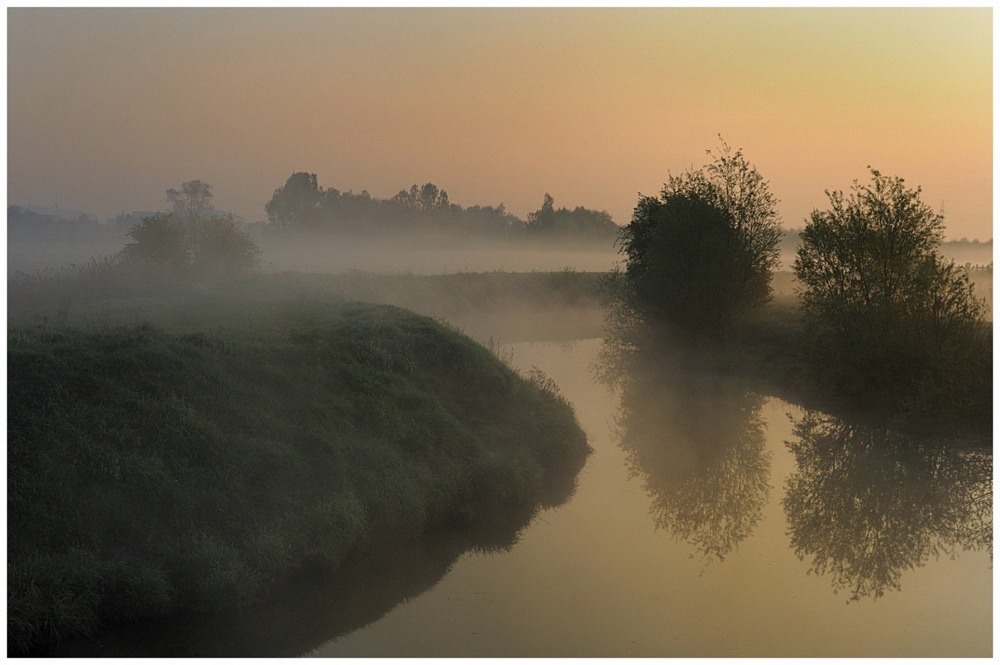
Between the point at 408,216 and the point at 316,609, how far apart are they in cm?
9770

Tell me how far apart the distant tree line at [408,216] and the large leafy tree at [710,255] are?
205ft

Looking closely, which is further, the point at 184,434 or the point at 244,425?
the point at 244,425

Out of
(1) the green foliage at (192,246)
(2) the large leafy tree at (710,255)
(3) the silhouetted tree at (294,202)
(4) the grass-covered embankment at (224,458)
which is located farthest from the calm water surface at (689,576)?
(3) the silhouetted tree at (294,202)

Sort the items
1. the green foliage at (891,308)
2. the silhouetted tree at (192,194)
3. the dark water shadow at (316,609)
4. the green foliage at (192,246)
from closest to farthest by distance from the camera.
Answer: the dark water shadow at (316,609) < the green foliage at (891,308) < the green foliage at (192,246) < the silhouetted tree at (192,194)

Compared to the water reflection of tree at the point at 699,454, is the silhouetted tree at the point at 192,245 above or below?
above

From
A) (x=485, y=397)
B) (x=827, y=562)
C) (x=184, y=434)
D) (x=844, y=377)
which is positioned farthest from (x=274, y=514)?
(x=844, y=377)

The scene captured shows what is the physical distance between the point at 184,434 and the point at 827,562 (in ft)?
40.0

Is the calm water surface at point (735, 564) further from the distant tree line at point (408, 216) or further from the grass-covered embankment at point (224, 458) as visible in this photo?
the distant tree line at point (408, 216)

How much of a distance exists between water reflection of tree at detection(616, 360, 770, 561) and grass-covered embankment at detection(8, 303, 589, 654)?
9.42 feet

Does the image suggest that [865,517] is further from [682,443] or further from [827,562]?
[682,443]

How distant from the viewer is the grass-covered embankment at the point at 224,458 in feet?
41.0

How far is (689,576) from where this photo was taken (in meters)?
14.8

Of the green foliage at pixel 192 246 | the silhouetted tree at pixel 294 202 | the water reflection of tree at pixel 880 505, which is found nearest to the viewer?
the water reflection of tree at pixel 880 505

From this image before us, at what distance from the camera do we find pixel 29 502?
13.0 metres
